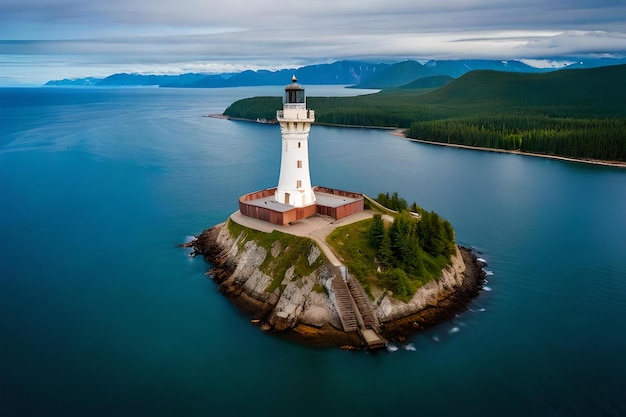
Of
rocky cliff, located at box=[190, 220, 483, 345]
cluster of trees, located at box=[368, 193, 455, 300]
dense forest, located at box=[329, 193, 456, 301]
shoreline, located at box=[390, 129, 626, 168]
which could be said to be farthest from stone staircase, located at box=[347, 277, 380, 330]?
shoreline, located at box=[390, 129, 626, 168]

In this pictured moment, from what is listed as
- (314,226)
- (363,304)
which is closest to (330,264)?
(363,304)

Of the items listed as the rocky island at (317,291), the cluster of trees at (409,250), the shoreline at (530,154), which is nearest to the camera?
the rocky island at (317,291)

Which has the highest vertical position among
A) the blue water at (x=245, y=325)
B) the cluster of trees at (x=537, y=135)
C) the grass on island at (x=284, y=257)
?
the cluster of trees at (x=537, y=135)

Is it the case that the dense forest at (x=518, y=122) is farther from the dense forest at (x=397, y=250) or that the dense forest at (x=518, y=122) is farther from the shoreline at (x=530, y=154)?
the dense forest at (x=397, y=250)

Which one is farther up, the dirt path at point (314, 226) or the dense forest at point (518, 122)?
the dense forest at point (518, 122)

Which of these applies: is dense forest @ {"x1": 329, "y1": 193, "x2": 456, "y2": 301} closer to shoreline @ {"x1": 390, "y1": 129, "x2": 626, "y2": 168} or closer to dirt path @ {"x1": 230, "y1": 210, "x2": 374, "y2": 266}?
dirt path @ {"x1": 230, "y1": 210, "x2": 374, "y2": 266}

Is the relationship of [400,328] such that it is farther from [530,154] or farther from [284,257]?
[530,154]

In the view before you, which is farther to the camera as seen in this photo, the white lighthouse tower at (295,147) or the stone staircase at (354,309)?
the white lighthouse tower at (295,147)

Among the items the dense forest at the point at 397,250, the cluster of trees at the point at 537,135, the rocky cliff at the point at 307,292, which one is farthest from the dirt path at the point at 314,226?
the cluster of trees at the point at 537,135
